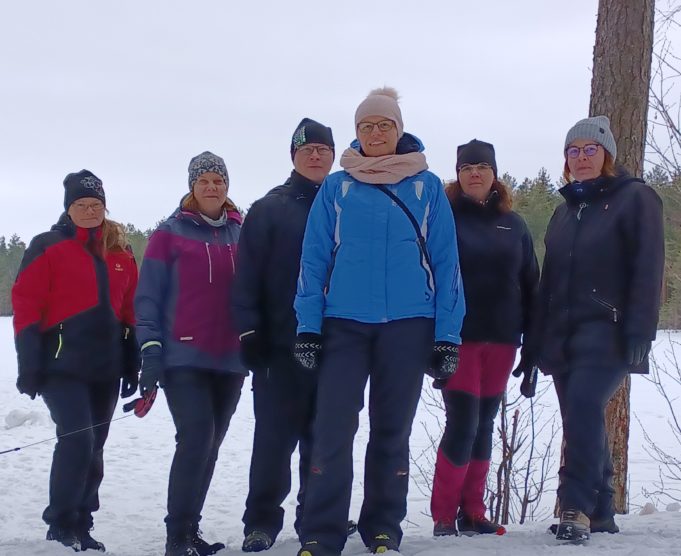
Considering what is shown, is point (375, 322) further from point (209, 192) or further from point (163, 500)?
point (163, 500)

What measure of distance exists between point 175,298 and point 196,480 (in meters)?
0.99


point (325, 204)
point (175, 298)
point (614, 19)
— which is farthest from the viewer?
point (614, 19)

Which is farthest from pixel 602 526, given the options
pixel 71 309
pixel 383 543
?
pixel 71 309

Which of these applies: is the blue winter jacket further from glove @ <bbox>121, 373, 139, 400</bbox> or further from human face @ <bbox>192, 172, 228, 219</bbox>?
glove @ <bbox>121, 373, 139, 400</bbox>

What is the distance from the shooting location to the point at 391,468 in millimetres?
3324

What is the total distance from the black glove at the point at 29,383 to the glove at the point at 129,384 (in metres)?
0.58

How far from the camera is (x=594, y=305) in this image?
369 cm

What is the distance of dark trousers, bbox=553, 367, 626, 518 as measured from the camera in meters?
3.54

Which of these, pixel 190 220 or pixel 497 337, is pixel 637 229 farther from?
pixel 190 220

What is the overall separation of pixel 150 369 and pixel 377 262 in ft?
4.48

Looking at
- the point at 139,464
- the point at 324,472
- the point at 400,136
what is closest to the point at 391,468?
the point at 324,472

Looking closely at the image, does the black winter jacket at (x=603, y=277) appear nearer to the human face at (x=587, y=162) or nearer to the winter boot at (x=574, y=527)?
the human face at (x=587, y=162)

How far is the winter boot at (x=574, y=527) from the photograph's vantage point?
3480 millimetres

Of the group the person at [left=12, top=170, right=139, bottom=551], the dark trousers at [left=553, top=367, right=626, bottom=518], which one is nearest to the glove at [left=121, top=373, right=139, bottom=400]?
the person at [left=12, top=170, right=139, bottom=551]
